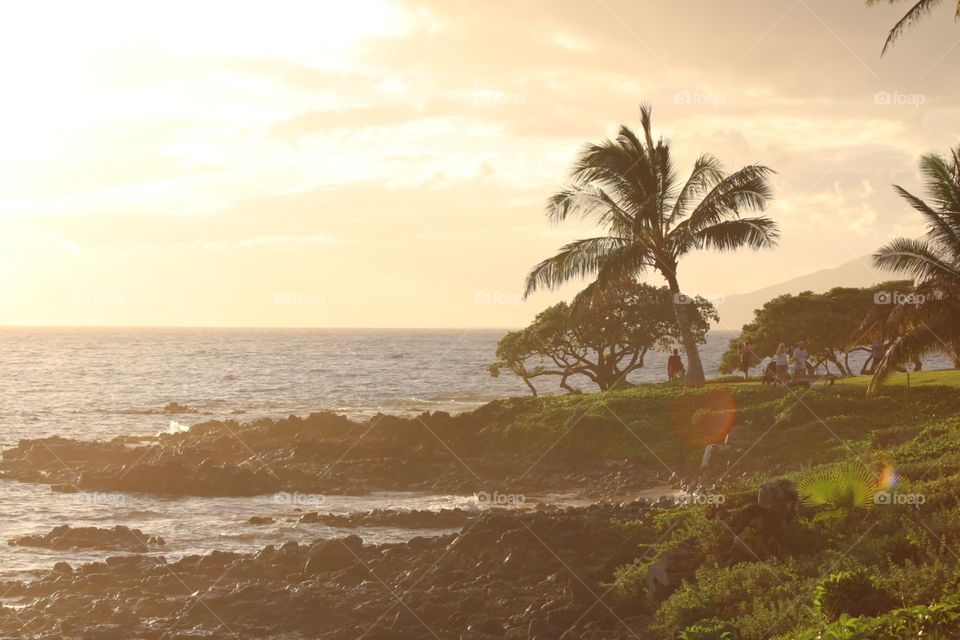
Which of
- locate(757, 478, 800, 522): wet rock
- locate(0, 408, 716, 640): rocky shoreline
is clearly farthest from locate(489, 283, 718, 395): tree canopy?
locate(757, 478, 800, 522): wet rock

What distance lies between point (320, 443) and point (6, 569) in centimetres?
1782

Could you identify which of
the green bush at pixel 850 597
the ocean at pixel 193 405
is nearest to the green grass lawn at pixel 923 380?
the ocean at pixel 193 405

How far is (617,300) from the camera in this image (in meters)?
48.7

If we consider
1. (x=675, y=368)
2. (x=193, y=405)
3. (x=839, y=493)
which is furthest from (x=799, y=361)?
(x=193, y=405)

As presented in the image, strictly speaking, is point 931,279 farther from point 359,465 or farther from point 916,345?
point 359,465

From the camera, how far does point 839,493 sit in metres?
16.5

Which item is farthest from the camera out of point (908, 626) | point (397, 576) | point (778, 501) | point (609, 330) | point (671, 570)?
point (609, 330)

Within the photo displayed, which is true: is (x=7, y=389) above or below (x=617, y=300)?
below

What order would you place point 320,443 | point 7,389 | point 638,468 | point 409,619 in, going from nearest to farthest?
point 409,619 < point 638,468 < point 320,443 < point 7,389

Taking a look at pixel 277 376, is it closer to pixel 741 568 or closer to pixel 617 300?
pixel 617 300

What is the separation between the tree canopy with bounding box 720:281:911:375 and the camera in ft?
166

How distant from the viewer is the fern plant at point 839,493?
16.4 metres

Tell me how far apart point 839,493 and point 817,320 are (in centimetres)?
3659

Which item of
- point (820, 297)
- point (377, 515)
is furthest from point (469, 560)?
point (820, 297)
